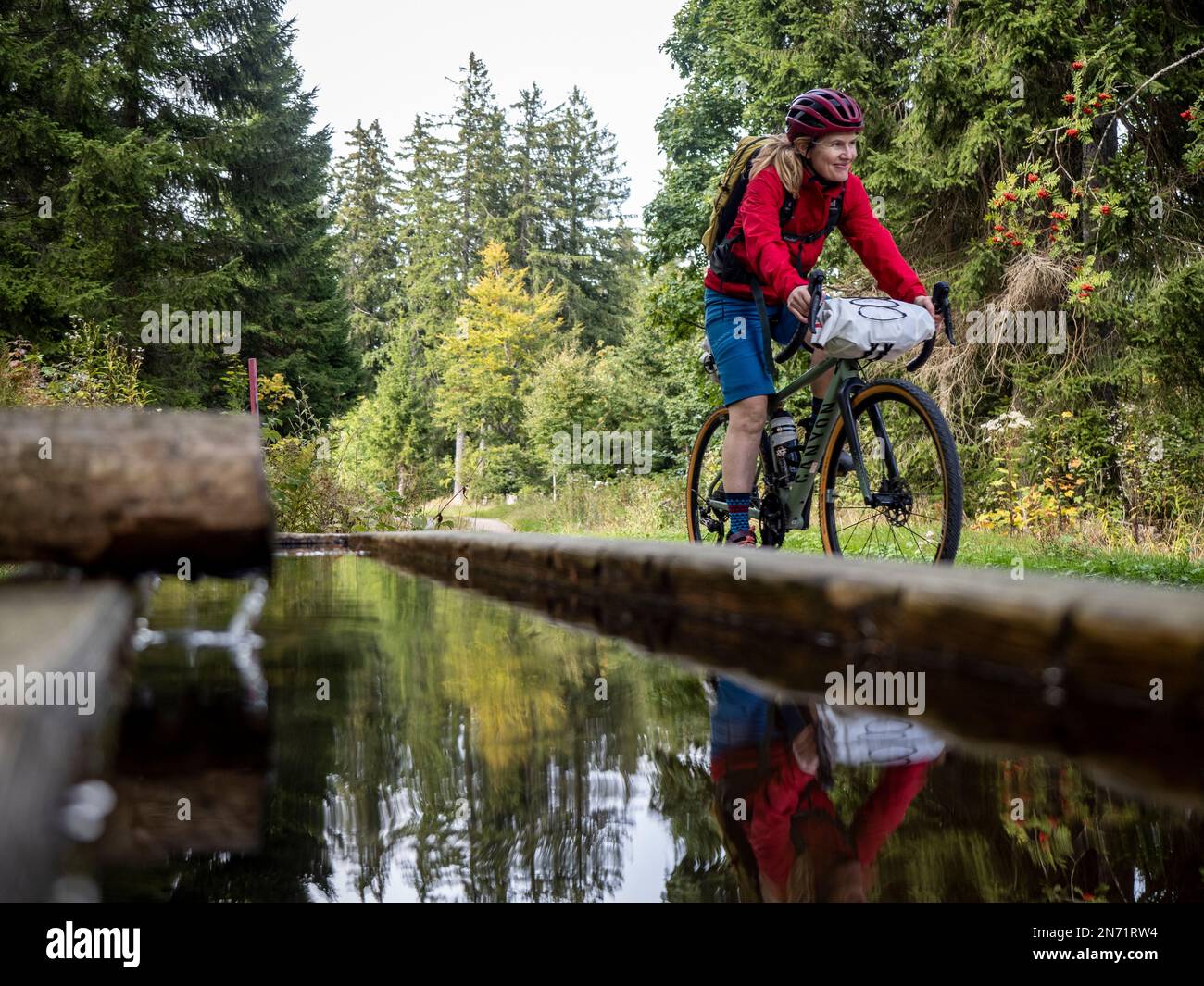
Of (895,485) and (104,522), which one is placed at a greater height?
(895,485)

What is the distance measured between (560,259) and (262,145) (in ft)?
79.4

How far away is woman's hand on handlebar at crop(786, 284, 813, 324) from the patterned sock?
0.90 metres

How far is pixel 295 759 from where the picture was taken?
5.25 ft

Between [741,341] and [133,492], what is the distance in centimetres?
263

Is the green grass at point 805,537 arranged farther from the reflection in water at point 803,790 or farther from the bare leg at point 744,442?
the reflection in water at point 803,790

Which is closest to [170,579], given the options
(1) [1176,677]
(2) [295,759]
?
(2) [295,759]

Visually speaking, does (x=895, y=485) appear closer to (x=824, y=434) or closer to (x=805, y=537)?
(x=824, y=434)

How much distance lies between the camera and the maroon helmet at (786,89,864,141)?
146 inches

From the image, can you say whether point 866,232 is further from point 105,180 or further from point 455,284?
point 455,284

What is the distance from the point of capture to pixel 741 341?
421cm

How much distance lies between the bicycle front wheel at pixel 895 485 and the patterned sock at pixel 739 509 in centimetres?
38

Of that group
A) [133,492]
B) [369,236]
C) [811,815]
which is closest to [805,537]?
[133,492]

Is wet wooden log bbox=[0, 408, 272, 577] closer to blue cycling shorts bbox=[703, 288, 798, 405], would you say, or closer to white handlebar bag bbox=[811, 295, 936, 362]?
white handlebar bag bbox=[811, 295, 936, 362]

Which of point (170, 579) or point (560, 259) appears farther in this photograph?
point (560, 259)
